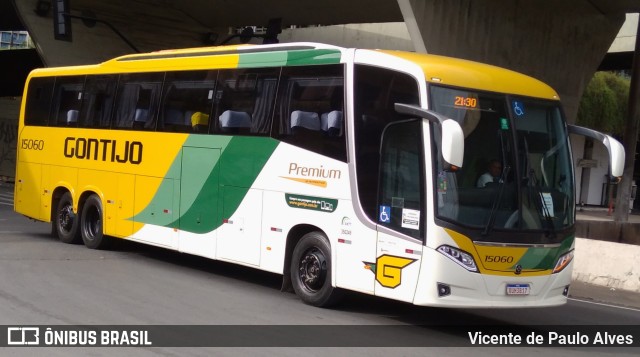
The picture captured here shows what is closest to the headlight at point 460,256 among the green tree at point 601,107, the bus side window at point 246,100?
the bus side window at point 246,100

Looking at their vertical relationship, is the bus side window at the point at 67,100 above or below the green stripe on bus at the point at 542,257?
above

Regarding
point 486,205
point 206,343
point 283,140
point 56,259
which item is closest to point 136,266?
point 56,259

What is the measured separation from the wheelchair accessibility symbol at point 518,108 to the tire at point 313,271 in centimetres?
286

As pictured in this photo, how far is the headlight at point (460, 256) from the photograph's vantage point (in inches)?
369

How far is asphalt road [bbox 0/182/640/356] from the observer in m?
9.16

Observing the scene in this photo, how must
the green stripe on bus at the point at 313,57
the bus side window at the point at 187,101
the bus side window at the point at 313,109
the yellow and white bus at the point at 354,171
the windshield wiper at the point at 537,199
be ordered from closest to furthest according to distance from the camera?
the yellow and white bus at the point at 354,171 < the windshield wiper at the point at 537,199 < the bus side window at the point at 313,109 < the green stripe on bus at the point at 313,57 < the bus side window at the point at 187,101

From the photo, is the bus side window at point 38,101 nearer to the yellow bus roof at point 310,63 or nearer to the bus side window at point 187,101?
the yellow bus roof at point 310,63

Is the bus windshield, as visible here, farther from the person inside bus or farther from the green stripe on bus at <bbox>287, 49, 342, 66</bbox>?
the green stripe on bus at <bbox>287, 49, 342, 66</bbox>

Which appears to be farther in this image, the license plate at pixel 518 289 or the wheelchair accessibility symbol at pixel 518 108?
the wheelchair accessibility symbol at pixel 518 108

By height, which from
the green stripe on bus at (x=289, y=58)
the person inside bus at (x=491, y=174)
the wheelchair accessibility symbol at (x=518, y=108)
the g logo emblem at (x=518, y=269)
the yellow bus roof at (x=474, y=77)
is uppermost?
the green stripe on bus at (x=289, y=58)

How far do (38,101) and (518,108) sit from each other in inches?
435

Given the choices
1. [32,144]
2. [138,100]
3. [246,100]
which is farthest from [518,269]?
[32,144]

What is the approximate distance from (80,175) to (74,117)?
1150 millimetres

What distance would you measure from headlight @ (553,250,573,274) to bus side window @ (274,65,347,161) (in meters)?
2.84
